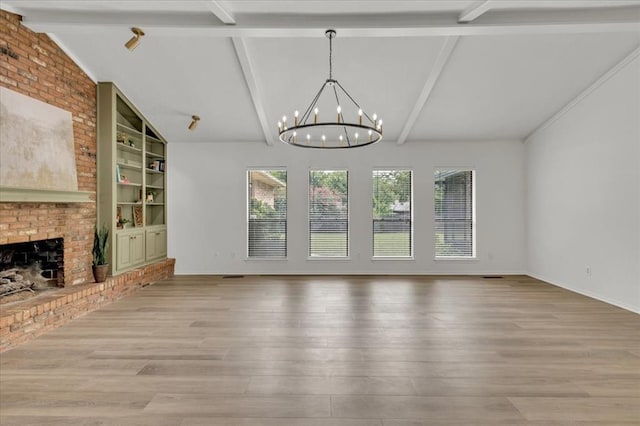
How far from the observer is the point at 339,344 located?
129 inches

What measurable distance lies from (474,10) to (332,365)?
3638 mm

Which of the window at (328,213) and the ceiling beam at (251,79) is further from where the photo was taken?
the window at (328,213)

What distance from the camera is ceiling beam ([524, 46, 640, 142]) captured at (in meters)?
4.27

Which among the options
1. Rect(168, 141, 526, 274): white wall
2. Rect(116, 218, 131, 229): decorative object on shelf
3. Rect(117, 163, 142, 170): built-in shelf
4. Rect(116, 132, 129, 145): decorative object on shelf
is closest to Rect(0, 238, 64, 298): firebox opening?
Rect(116, 218, 131, 229): decorative object on shelf

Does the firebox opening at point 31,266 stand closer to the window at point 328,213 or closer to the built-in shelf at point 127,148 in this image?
the built-in shelf at point 127,148

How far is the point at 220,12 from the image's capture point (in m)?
3.40

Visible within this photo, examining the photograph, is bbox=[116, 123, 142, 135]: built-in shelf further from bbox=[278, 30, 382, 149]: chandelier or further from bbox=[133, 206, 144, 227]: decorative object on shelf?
bbox=[278, 30, 382, 149]: chandelier

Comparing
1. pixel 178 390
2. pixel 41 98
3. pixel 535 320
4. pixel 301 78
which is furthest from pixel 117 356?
pixel 535 320

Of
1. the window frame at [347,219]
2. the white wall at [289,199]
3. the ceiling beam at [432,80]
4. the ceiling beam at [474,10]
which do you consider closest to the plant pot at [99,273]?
the white wall at [289,199]

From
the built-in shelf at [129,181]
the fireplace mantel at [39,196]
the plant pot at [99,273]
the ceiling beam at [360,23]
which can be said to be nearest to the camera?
the fireplace mantel at [39,196]

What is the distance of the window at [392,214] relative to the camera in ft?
23.2

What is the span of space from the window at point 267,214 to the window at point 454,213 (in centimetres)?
321

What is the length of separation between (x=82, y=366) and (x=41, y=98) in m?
3.27

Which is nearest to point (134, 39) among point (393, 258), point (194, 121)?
point (194, 121)
